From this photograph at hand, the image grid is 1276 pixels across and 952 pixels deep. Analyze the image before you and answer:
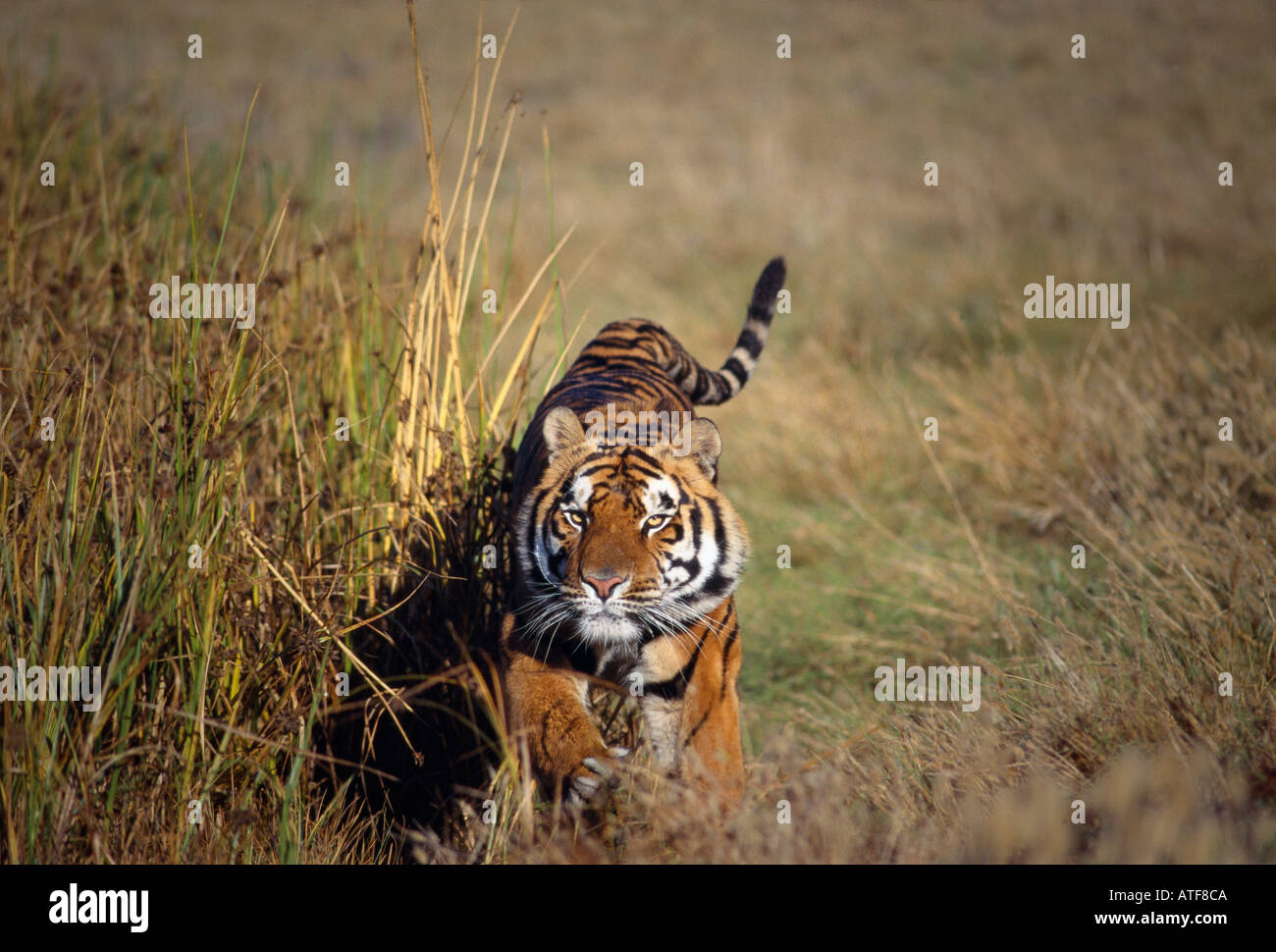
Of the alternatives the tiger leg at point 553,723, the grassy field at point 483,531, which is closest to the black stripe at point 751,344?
the grassy field at point 483,531

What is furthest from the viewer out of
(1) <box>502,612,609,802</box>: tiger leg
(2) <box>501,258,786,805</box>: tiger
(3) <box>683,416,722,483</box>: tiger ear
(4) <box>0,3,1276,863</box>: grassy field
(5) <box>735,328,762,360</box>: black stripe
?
(5) <box>735,328,762,360</box>: black stripe

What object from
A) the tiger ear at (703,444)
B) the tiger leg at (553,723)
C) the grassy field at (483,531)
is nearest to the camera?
the grassy field at (483,531)

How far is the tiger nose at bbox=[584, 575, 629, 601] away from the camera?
9.89ft

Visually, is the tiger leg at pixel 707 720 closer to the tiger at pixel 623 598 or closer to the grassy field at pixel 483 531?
the tiger at pixel 623 598

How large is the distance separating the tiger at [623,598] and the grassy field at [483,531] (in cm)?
17

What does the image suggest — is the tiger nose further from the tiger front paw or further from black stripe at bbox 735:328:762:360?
black stripe at bbox 735:328:762:360

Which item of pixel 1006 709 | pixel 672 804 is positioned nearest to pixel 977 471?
pixel 1006 709

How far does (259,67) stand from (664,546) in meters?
22.6

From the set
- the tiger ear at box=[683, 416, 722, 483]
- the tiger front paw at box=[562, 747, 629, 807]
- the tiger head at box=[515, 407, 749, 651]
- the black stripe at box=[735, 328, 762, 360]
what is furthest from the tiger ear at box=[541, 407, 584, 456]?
the black stripe at box=[735, 328, 762, 360]

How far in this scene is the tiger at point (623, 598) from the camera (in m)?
3.08

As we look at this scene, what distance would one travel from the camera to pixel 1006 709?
3.62 meters

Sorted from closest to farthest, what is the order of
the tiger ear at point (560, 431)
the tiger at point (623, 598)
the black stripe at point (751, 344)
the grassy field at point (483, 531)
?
the grassy field at point (483, 531), the tiger at point (623, 598), the tiger ear at point (560, 431), the black stripe at point (751, 344)
